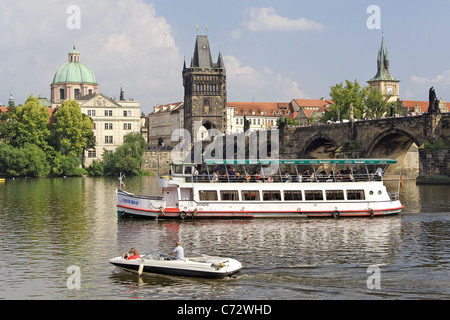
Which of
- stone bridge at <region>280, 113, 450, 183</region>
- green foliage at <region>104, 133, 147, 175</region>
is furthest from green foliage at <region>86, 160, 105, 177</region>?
stone bridge at <region>280, 113, 450, 183</region>

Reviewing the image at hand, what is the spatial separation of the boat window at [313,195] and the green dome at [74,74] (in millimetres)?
143210

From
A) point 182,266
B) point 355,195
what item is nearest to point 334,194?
point 355,195

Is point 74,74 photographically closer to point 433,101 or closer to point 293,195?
point 433,101

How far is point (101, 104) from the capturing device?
512 feet

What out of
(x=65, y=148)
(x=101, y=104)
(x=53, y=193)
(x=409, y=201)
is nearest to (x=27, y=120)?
(x=65, y=148)

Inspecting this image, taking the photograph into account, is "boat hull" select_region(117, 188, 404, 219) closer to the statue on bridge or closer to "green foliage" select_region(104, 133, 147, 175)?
the statue on bridge

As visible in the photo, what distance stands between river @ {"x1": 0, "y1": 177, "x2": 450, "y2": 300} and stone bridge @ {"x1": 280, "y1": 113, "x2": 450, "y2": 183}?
1004 inches

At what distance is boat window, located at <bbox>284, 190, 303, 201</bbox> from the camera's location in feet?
→ 154

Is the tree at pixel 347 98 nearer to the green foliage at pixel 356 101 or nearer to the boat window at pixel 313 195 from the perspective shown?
the green foliage at pixel 356 101

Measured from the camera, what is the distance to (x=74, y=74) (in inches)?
7205

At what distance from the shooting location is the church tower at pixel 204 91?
556ft

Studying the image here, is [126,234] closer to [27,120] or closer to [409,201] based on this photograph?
[409,201]

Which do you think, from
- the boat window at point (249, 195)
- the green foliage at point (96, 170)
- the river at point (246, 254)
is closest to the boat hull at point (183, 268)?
the river at point (246, 254)
